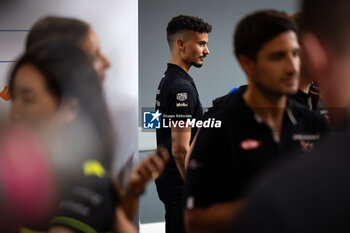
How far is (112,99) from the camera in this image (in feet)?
4.53

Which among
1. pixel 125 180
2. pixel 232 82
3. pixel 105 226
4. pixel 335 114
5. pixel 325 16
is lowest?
pixel 105 226

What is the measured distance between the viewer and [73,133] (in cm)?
132

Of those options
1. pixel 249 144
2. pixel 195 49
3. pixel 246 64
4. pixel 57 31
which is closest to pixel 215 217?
pixel 249 144

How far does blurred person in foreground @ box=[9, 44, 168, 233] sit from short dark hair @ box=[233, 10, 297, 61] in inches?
20.8

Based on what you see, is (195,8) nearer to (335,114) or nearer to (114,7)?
(114,7)

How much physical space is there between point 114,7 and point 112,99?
355 millimetres

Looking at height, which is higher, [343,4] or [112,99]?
[343,4]

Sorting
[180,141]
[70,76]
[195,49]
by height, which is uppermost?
[195,49]

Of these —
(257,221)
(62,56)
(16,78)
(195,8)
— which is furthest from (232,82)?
(257,221)

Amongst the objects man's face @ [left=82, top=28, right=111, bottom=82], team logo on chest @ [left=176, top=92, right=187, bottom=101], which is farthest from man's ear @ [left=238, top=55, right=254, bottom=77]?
man's face @ [left=82, top=28, right=111, bottom=82]

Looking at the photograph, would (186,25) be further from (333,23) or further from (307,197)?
(307,197)

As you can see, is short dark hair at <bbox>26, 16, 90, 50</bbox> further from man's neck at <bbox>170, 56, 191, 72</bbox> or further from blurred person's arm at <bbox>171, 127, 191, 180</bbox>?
blurred person's arm at <bbox>171, 127, 191, 180</bbox>

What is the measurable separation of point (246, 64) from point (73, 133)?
0.69 m

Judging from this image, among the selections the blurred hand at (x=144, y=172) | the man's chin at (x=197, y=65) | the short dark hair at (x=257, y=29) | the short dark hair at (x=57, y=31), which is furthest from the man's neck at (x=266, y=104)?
the short dark hair at (x=57, y=31)
